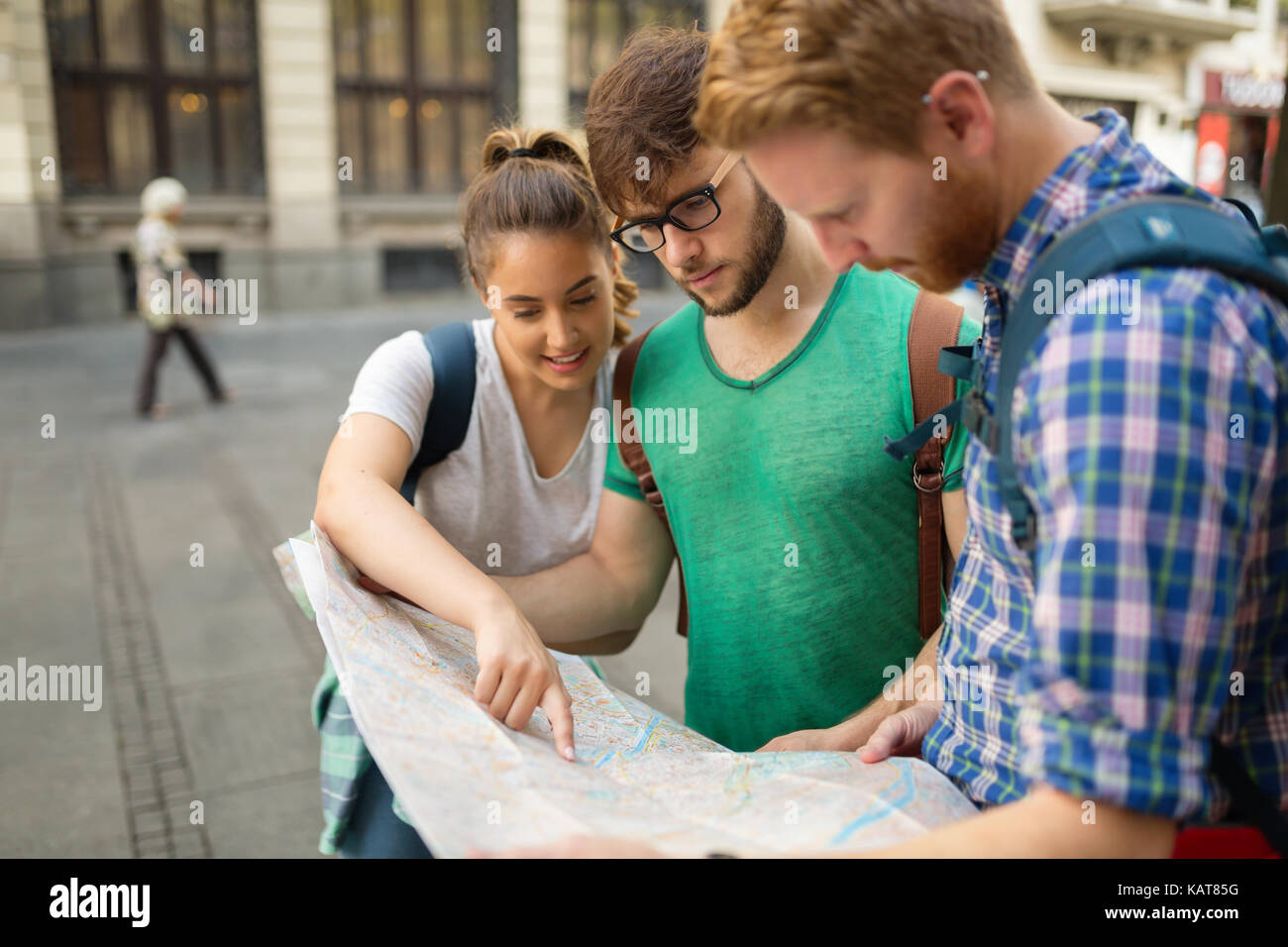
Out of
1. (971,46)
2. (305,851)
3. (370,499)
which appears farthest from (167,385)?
(971,46)

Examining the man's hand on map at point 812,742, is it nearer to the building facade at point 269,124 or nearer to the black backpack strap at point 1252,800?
the black backpack strap at point 1252,800

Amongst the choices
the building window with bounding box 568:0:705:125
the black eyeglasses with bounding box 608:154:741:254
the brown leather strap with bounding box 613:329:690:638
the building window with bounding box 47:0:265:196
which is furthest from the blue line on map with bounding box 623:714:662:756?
the building window with bounding box 568:0:705:125

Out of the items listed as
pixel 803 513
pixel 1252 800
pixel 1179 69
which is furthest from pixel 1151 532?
pixel 1179 69

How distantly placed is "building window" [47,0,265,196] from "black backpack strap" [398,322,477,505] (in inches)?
532

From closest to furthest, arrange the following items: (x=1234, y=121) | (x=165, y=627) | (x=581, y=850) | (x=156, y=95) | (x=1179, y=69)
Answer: (x=581, y=850), (x=165, y=627), (x=156, y=95), (x=1179, y=69), (x=1234, y=121)

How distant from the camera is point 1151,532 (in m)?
0.88

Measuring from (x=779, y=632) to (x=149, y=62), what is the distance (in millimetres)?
14817

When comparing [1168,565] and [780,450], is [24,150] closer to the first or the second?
[780,450]

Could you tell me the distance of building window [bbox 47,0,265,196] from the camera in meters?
13.4

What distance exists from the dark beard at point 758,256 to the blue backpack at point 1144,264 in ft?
2.59

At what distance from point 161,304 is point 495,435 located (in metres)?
7.78

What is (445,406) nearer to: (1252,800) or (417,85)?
(1252,800)

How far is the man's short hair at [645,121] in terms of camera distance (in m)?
1.75

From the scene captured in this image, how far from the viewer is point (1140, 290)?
→ 92 cm
